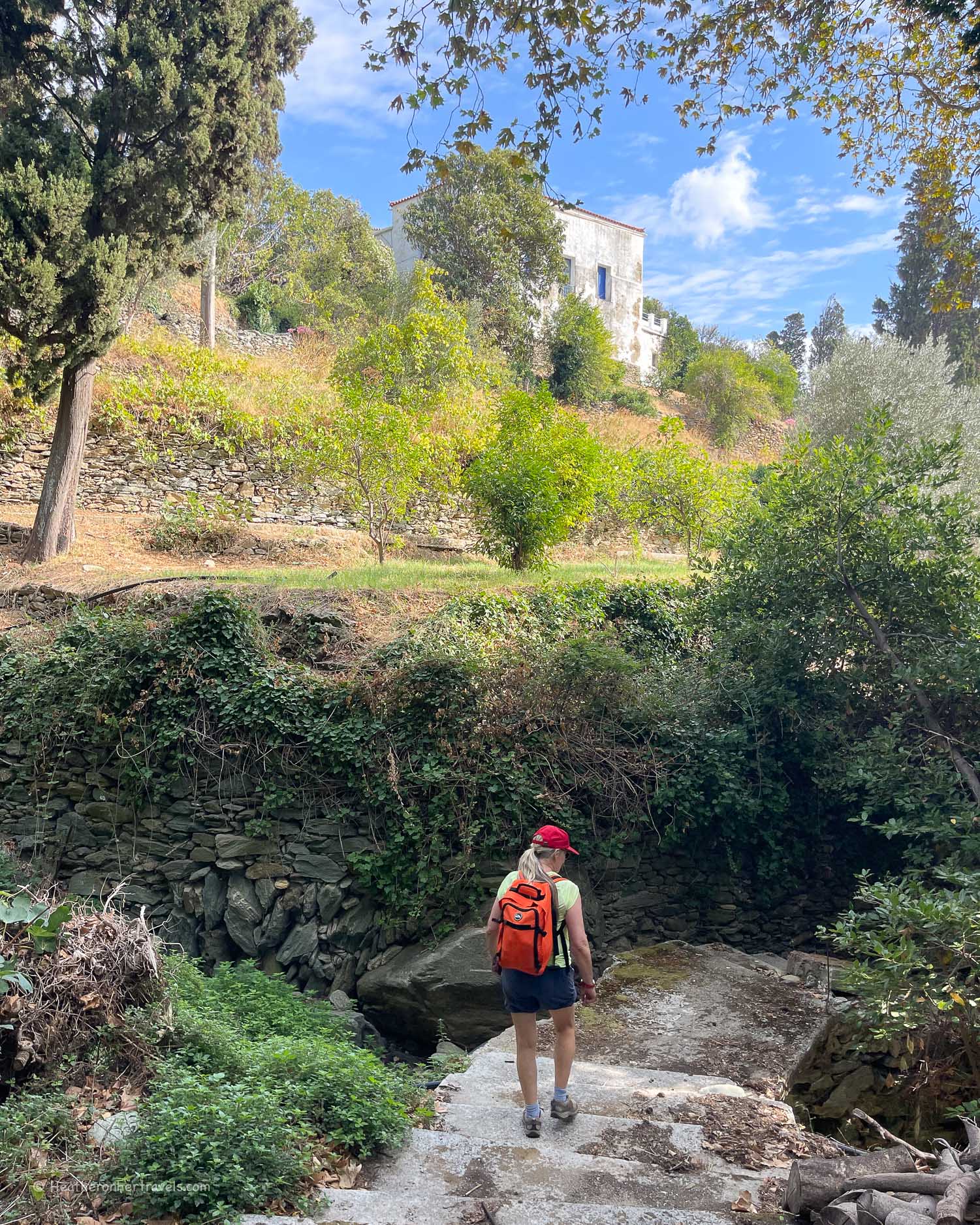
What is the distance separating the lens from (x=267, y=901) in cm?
861

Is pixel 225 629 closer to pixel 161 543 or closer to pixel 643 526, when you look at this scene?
pixel 161 543

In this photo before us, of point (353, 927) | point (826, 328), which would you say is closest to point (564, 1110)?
point (353, 927)

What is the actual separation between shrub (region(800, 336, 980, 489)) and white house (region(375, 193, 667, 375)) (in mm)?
16464

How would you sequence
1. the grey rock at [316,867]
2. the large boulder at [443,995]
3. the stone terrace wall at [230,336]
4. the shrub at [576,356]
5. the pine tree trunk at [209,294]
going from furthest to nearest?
the shrub at [576,356] → the stone terrace wall at [230,336] → the pine tree trunk at [209,294] → the grey rock at [316,867] → the large boulder at [443,995]

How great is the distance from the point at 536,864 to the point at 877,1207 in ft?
6.43

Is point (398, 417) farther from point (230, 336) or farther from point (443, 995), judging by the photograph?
point (230, 336)

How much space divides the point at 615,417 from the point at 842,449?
76.5 ft

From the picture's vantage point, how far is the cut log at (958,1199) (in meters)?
3.18

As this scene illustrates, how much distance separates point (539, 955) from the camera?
4.45m

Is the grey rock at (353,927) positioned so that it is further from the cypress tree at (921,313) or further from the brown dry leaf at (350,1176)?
the cypress tree at (921,313)

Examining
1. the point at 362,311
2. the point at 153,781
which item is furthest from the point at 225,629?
the point at 362,311

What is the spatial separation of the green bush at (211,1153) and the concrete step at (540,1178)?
1.59 feet

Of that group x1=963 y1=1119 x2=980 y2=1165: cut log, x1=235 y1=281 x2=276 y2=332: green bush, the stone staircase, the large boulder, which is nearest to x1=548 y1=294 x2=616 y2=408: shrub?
x1=235 y1=281 x2=276 y2=332: green bush

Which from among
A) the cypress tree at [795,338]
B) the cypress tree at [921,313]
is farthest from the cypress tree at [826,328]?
the cypress tree at [921,313]
